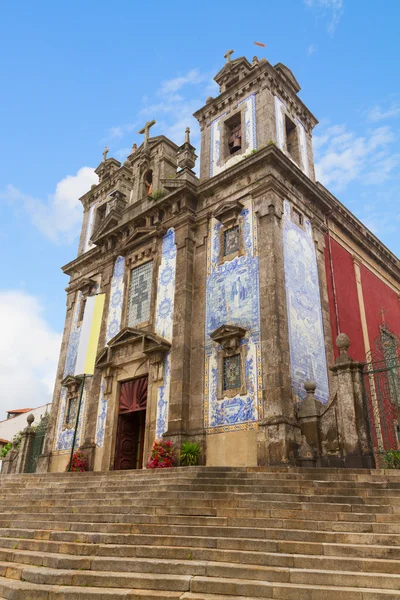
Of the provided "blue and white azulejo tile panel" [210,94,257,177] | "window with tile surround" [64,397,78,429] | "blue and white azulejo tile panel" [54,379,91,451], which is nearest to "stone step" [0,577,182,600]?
"blue and white azulejo tile panel" [54,379,91,451]

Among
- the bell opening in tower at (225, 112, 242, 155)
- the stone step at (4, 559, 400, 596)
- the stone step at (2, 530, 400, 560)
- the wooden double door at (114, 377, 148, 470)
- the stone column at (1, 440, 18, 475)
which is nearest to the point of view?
the stone step at (4, 559, 400, 596)

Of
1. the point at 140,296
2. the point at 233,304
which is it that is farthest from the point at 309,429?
the point at 140,296

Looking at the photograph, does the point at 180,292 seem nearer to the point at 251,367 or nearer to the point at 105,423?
the point at 251,367

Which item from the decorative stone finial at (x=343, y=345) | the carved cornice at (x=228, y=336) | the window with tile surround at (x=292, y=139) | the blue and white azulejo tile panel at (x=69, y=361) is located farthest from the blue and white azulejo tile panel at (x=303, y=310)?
the blue and white azulejo tile panel at (x=69, y=361)

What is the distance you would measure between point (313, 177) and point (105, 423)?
1174cm

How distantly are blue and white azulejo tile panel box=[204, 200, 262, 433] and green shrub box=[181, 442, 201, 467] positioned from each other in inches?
24.9

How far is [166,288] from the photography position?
54.3 ft

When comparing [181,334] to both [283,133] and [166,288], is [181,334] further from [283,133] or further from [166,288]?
[283,133]

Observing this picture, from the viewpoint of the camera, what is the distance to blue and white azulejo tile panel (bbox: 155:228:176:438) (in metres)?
14.6

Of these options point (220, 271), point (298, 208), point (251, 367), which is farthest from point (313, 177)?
point (251, 367)

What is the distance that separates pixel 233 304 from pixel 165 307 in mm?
2819

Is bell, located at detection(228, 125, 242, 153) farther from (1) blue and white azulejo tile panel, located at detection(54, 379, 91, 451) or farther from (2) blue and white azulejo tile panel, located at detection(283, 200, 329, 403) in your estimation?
(1) blue and white azulejo tile panel, located at detection(54, 379, 91, 451)

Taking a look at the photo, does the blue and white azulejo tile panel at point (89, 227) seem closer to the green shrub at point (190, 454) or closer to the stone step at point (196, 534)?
the green shrub at point (190, 454)

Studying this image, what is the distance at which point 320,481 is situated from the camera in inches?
301
